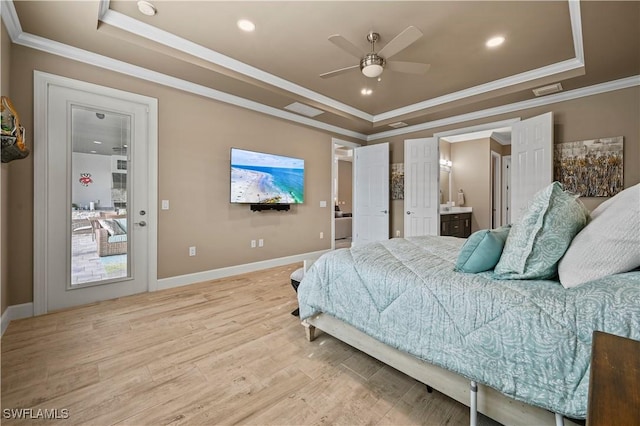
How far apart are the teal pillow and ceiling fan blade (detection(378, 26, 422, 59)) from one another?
Result: 1.59 metres

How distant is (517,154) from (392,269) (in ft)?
11.5

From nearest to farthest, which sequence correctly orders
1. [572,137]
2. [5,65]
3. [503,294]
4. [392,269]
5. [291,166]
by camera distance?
1. [503,294]
2. [392,269]
3. [5,65]
4. [572,137]
5. [291,166]

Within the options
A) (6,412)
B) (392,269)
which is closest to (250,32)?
(392,269)

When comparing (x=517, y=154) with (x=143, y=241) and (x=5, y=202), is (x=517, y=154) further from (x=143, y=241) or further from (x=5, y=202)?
(x=5, y=202)

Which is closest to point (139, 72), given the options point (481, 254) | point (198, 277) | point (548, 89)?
point (198, 277)

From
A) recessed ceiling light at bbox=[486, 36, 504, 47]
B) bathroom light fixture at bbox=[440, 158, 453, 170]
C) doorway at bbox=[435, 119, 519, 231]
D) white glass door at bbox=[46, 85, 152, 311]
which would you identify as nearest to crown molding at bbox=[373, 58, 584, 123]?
recessed ceiling light at bbox=[486, 36, 504, 47]

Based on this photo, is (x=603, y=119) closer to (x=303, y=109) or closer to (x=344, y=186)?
(x=303, y=109)

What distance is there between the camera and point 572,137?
3.62 meters

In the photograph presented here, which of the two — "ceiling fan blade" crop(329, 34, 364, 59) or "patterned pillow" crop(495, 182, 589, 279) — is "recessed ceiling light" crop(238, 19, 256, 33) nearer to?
"ceiling fan blade" crop(329, 34, 364, 59)

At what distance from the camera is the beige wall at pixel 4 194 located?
2236 mm

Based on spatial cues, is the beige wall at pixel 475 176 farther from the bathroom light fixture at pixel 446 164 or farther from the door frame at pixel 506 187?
the door frame at pixel 506 187

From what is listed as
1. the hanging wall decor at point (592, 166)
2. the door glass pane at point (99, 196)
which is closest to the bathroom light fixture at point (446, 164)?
the hanging wall decor at point (592, 166)

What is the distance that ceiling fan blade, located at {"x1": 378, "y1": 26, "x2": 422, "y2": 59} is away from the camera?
2.06 meters

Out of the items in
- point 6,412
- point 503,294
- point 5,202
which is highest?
point 5,202
